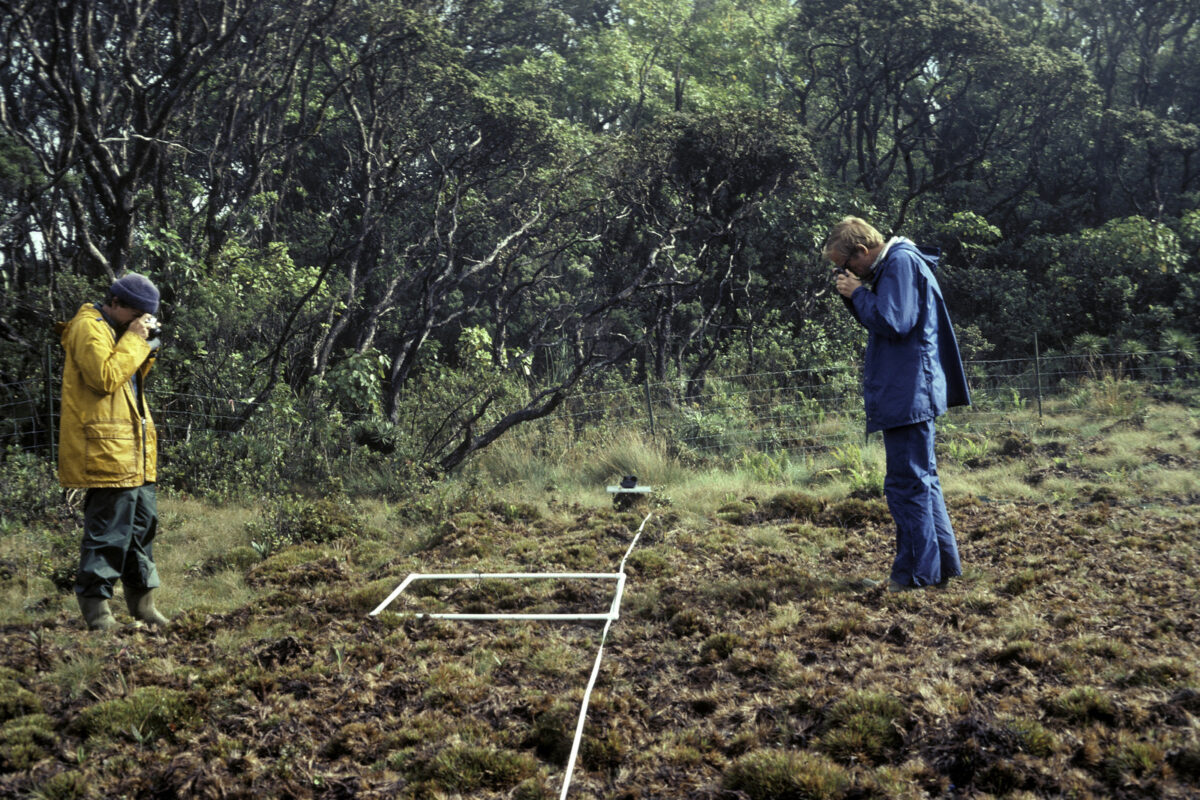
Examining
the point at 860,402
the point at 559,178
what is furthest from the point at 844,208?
the point at 860,402

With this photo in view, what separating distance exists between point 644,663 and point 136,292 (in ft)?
9.61

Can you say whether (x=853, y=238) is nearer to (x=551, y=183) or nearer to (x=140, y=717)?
(x=140, y=717)

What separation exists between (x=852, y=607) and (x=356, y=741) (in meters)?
2.29

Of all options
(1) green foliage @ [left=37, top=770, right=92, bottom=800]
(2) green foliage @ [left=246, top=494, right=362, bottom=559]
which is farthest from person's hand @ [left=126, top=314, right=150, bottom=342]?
(1) green foliage @ [left=37, top=770, right=92, bottom=800]

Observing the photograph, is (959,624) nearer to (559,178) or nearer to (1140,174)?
(559,178)

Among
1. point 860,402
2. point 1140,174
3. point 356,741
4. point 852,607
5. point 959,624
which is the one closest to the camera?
point 356,741

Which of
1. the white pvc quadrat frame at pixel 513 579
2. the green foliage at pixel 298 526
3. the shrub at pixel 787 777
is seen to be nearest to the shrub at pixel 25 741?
→ the white pvc quadrat frame at pixel 513 579

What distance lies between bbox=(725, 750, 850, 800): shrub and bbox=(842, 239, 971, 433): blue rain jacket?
186cm

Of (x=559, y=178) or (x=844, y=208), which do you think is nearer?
(x=559, y=178)

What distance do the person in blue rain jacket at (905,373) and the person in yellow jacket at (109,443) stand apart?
337 centimetres

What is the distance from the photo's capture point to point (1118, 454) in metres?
7.85

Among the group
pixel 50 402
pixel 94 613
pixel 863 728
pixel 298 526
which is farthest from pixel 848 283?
pixel 50 402

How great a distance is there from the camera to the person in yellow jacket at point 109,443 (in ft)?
13.2

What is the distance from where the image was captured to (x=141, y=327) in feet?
13.9
